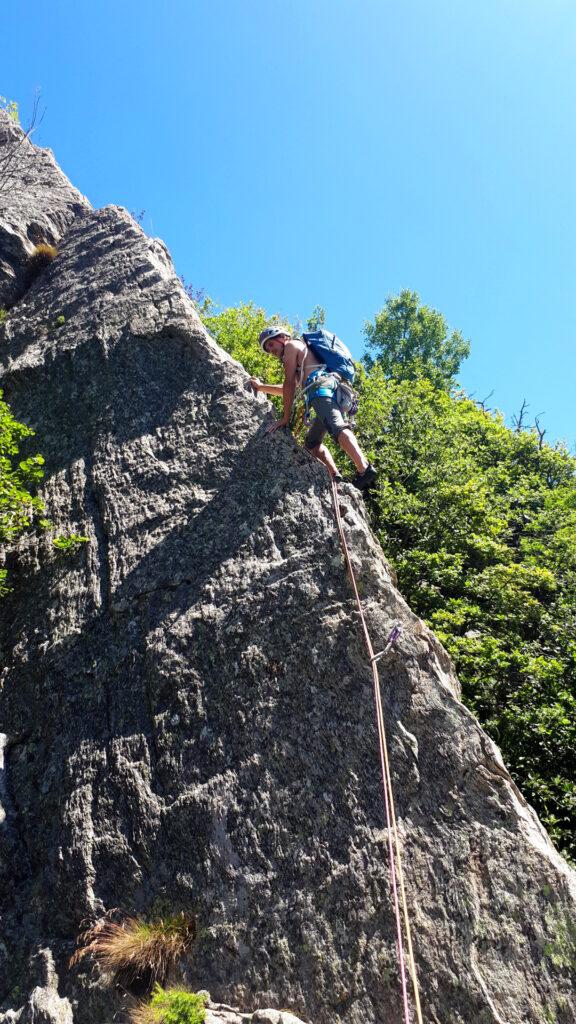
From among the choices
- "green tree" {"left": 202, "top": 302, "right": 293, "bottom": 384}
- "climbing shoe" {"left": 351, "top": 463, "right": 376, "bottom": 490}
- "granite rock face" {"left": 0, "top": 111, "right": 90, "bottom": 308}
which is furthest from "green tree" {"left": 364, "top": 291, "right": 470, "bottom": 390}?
"climbing shoe" {"left": 351, "top": 463, "right": 376, "bottom": 490}

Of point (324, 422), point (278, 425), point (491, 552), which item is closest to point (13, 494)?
point (278, 425)

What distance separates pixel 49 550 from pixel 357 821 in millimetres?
4670

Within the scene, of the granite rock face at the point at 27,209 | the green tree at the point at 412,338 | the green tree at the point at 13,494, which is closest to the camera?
the green tree at the point at 13,494

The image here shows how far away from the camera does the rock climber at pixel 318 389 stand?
6.25 m

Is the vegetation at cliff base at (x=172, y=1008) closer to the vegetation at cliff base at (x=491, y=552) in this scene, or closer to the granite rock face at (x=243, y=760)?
the granite rock face at (x=243, y=760)

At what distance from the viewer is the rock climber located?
6246 mm

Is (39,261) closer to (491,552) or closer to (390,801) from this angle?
(491,552)

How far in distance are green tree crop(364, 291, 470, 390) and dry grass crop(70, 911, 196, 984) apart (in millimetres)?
26814

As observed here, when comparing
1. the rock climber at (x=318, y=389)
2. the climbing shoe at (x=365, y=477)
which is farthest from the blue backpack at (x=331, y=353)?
the climbing shoe at (x=365, y=477)

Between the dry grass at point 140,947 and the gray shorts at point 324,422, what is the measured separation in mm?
4251

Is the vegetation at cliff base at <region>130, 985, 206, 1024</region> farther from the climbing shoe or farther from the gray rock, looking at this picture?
the climbing shoe

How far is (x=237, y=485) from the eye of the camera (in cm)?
657

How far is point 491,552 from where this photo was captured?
11.4 m

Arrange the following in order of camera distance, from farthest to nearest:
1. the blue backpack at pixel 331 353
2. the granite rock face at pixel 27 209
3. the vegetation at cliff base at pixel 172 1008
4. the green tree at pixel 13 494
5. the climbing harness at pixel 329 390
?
the granite rock face at pixel 27 209 → the green tree at pixel 13 494 → the blue backpack at pixel 331 353 → the climbing harness at pixel 329 390 → the vegetation at cliff base at pixel 172 1008
